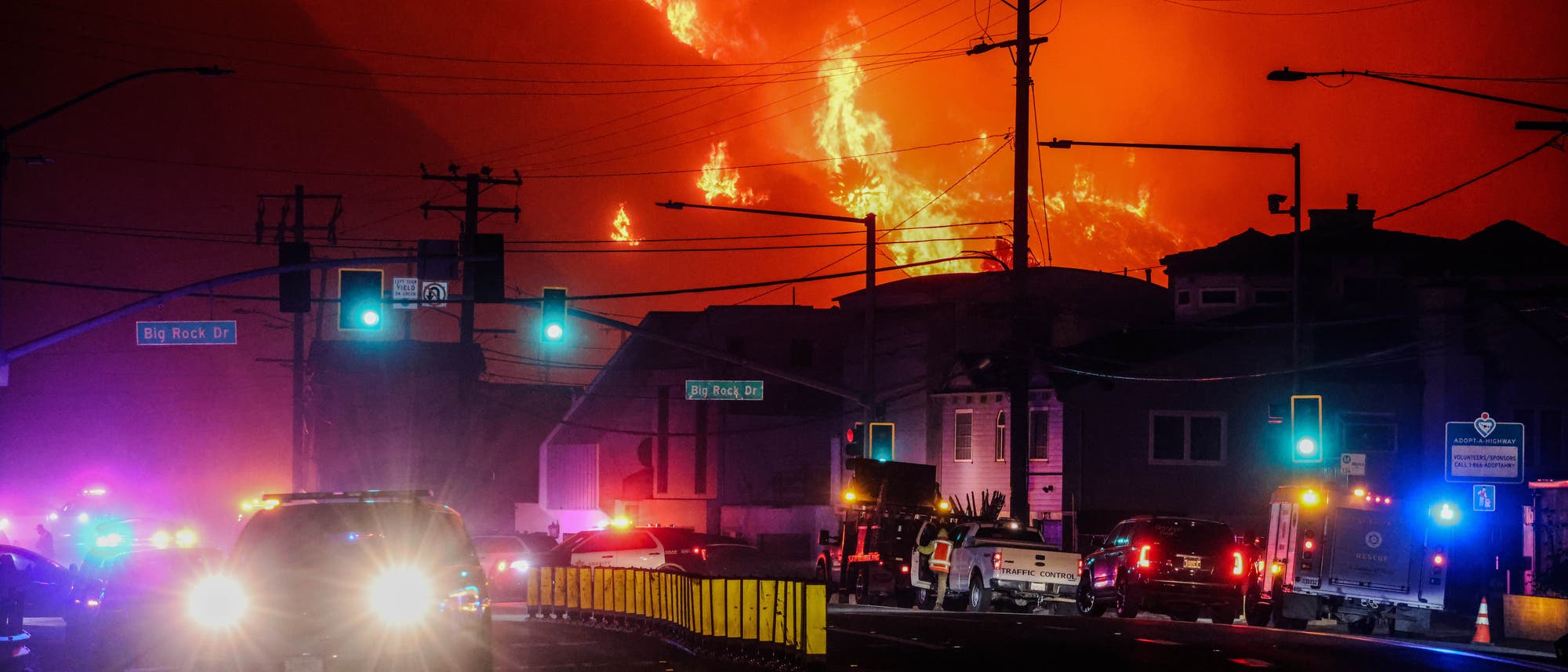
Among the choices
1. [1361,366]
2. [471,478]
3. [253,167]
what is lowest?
[471,478]

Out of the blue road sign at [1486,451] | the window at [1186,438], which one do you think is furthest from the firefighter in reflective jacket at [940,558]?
the window at [1186,438]

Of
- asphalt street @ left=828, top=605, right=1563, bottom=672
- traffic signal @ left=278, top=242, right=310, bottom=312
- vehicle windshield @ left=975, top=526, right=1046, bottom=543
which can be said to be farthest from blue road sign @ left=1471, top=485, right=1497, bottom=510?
traffic signal @ left=278, top=242, right=310, bottom=312

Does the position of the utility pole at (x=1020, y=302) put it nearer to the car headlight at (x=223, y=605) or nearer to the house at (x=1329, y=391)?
the house at (x=1329, y=391)

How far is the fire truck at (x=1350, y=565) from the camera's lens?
2869 centimetres

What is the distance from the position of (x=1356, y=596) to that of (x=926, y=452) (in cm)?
2512

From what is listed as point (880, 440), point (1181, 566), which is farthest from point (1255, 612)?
point (880, 440)

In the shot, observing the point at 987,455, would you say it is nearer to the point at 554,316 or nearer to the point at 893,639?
the point at 554,316

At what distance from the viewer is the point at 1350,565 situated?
97.0 feet

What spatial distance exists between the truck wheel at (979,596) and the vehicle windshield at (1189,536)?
5103 millimetres

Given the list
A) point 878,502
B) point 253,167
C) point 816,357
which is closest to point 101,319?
point 878,502

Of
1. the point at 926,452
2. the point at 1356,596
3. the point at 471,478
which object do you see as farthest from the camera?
the point at 471,478

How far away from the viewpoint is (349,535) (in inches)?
575

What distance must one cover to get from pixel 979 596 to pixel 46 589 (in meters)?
18.1

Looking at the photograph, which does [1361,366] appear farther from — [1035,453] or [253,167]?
[253,167]
